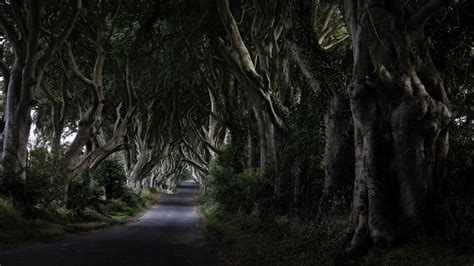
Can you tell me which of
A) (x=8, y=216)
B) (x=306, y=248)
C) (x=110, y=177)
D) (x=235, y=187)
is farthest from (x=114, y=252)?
(x=110, y=177)

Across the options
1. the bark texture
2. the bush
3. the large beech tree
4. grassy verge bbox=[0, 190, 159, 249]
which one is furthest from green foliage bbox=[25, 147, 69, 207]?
the bark texture

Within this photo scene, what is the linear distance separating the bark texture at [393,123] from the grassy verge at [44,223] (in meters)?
9.03

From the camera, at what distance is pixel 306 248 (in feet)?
33.9

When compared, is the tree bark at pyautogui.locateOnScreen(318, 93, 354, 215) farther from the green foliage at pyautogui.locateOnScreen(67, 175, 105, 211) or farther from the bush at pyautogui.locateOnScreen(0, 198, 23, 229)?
the green foliage at pyautogui.locateOnScreen(67, 175, 105, 211)

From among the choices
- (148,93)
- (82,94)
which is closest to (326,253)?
→ (82,94)

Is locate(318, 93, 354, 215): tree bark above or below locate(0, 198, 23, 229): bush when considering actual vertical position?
above

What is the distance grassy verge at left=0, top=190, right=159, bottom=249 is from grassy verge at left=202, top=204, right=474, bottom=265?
17.2ft

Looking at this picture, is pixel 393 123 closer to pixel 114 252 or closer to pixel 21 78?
pixel 114 252

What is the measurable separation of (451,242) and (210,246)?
29.3ft

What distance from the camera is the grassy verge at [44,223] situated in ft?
43.3

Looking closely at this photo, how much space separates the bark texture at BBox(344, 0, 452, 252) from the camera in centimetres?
777

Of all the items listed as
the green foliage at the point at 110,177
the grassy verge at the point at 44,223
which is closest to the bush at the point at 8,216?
the grassy verge at the point at 44,223

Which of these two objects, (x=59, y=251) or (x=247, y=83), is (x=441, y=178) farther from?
(x=247, y=83)

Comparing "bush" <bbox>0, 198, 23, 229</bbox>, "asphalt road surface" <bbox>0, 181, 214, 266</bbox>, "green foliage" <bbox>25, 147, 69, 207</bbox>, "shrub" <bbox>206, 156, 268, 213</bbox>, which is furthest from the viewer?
"shrub" <bbox>206, 156, 268, 213</bbox>
